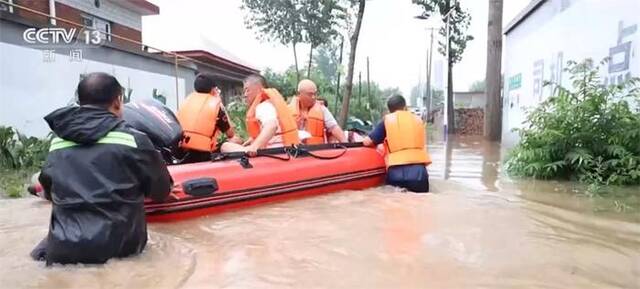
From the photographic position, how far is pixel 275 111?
5230mm

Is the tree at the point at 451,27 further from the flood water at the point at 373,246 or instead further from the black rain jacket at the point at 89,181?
the black rain jacket at the point at 89,181

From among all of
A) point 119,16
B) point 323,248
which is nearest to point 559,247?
point 323,248

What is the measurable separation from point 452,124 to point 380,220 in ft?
65.3

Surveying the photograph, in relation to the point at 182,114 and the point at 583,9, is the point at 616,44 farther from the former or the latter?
the point at 182,114

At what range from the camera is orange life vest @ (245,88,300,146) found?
5262 millimetres

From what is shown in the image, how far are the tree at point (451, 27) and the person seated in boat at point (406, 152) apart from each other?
17.2 meters

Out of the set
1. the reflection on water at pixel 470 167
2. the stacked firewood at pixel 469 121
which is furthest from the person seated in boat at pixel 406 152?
the stacked firewood at pixel 469 121

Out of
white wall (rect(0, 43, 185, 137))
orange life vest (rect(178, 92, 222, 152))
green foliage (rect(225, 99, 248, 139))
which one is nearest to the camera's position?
orange life vest (rect(178, 92, 222, 152))

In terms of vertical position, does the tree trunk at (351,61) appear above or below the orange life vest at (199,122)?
above

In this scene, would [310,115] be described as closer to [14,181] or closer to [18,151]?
[14,181]

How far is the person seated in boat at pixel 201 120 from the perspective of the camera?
4.89 meters

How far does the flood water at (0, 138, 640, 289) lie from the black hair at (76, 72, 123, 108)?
828mm

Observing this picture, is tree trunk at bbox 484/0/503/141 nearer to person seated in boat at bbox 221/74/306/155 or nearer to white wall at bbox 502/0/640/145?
white wall at bbox 502/0/640/145

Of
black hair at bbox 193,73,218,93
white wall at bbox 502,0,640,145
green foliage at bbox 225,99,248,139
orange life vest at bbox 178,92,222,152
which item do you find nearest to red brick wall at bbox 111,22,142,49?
green foliage at bbox 225,99,248,139
